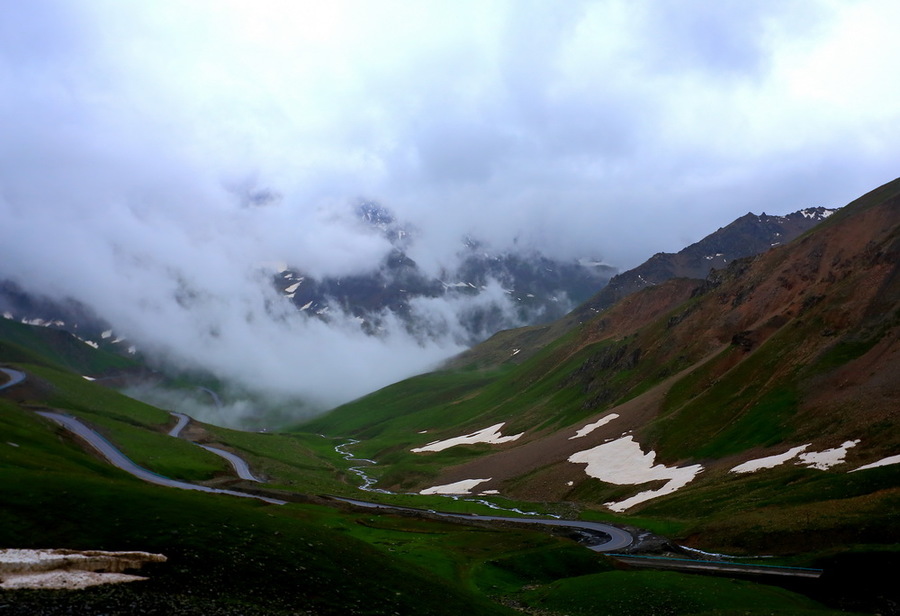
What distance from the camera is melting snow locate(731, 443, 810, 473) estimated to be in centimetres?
9888

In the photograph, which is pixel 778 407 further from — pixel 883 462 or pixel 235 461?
pixel 235 461

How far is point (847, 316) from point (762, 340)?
2442 cm

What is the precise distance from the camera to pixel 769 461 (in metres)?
101

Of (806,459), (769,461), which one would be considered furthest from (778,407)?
(806,459)

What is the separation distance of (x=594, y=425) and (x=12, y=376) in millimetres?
166481

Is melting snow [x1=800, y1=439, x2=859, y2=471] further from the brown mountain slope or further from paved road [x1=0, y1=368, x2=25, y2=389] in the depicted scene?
paved road [x1=0, y1=368, x2=25, y2=389]

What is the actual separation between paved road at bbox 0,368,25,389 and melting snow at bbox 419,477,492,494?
377 feet

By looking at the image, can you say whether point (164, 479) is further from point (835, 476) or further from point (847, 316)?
point (847, 316)

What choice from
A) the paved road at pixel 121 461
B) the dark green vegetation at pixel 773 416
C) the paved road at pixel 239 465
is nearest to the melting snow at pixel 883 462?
the dark green vegetation at pixel 773 416

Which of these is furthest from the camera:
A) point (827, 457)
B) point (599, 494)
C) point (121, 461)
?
point (599, 494)

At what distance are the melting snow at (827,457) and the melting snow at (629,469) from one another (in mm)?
22034

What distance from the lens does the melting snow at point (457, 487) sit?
16188 cm

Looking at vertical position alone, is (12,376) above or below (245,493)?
above

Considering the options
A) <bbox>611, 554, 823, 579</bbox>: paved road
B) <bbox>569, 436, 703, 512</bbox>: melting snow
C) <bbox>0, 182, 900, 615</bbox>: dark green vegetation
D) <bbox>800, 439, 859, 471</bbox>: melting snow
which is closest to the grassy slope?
<bbox>0, 182, 900, 615</bbox>: dark green vegetation
